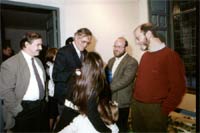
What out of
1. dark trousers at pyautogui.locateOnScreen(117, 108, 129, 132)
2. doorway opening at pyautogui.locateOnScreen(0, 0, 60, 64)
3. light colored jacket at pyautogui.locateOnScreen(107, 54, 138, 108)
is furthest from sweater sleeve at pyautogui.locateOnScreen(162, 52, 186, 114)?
doorway opening at pyautogui.locateOnScreen(0, 0, 60, 64)

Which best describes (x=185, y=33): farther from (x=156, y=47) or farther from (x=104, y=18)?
(x=104, y=18)

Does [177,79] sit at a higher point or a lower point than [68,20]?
lower

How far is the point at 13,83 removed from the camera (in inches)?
62.2

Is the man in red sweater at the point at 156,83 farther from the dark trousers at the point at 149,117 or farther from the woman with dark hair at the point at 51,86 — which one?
the woman with dark hair at the point at 51,86

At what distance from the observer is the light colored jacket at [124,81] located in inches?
76.1

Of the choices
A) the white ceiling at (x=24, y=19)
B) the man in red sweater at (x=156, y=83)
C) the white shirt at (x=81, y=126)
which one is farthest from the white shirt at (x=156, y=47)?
the white ceiling at (x=24, y=19)

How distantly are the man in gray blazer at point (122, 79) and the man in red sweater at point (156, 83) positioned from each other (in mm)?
328

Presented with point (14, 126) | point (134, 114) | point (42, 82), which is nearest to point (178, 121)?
point (134, 114)

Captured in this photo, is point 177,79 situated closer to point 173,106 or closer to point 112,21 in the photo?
point 173,106

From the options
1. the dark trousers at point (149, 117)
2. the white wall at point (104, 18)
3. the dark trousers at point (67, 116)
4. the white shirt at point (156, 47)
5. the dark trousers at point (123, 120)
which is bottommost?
the dark trousers at point (123, 120)

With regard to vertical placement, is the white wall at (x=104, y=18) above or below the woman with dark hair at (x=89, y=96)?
above

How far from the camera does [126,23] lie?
261 centimetres

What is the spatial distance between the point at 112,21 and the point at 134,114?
130 centimetres

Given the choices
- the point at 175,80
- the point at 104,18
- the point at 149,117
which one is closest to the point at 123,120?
the point at 149,117
